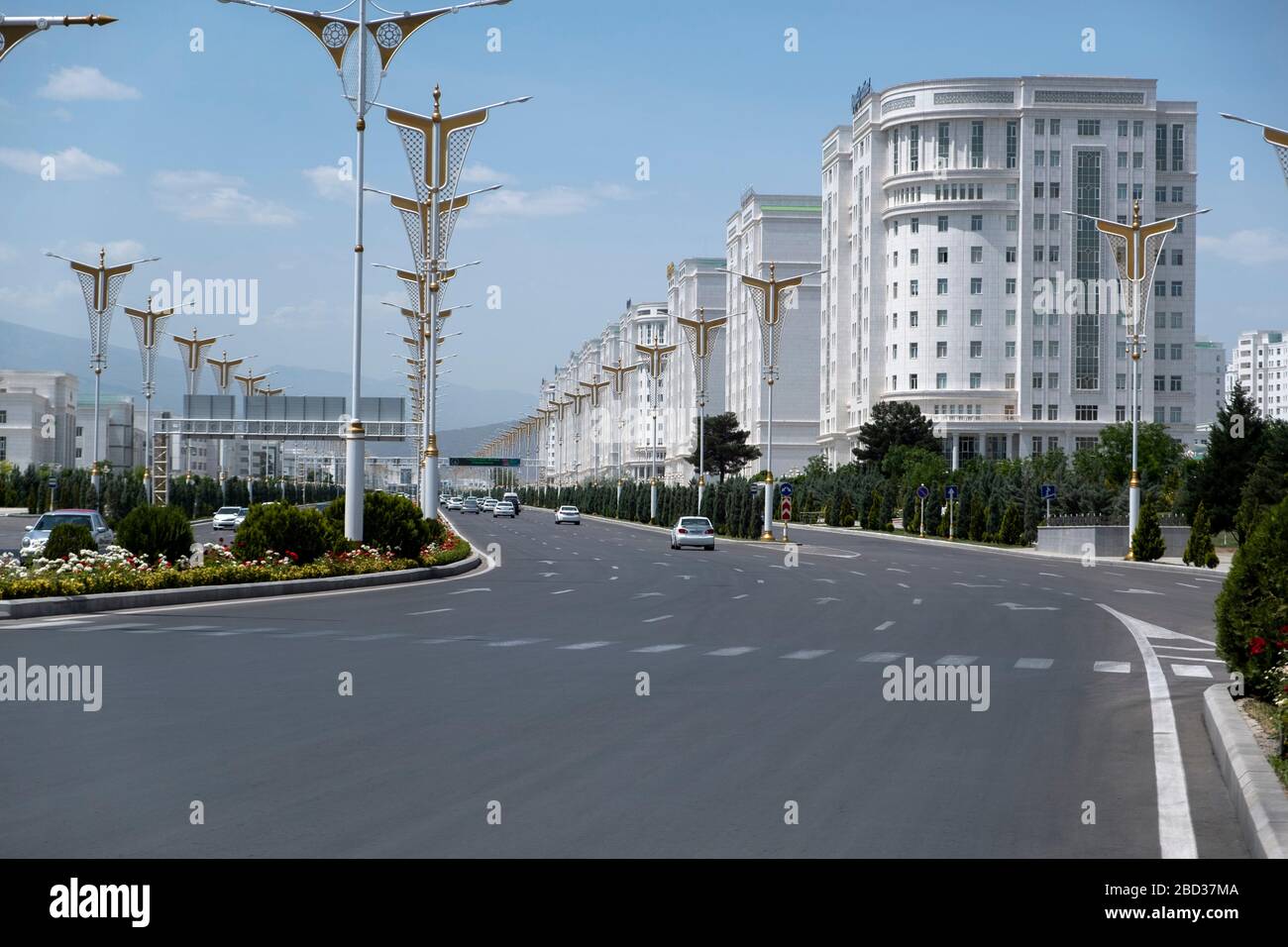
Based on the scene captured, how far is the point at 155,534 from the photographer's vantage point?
2881cm

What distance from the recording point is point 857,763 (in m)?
10.2

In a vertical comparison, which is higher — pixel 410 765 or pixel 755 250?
pixel 755 250

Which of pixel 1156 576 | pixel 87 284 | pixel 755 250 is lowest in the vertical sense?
pixel 1156 576

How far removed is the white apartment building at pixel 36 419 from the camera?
166875 mm

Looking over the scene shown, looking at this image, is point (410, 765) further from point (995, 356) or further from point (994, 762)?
point (995, 356)

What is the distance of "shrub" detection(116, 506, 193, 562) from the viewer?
28.7 meters

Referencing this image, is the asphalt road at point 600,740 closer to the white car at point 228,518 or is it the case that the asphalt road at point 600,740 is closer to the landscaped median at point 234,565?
the landscaped median at point 234,565

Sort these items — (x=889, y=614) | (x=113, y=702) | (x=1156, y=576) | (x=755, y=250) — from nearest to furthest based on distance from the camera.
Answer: (x=113, y=702) < (x=889, y=614) < (x=1156, y=576) < (x=755, y=250)

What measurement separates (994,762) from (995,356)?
381 ft

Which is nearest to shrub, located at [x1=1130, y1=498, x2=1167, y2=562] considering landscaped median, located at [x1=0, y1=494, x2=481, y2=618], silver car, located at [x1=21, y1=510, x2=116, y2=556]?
landscaped median, located at [x1=0, y1=494, x2=481, y2=618]

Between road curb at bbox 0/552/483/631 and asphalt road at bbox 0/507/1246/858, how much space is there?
66 cm

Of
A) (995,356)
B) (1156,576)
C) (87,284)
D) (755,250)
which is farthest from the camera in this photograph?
(755,250)

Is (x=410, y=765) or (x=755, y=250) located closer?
(x=410, y=765)
